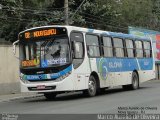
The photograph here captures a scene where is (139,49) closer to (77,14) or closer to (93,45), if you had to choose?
(93,45)

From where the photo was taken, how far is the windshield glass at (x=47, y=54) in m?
19.2

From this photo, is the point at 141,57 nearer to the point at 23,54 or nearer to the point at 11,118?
the point at 23,54

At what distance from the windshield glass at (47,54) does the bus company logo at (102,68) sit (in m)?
2.83

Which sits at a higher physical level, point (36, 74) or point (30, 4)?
point (30, 4)

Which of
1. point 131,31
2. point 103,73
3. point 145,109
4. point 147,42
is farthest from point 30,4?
point 145,109

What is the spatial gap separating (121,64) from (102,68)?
236 centimetres

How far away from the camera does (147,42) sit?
93.3 ft

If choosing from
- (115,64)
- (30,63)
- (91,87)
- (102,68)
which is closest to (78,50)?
(91,87)

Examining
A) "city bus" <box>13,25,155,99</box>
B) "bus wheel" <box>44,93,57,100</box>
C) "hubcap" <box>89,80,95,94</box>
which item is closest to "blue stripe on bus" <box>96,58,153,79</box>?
"city bus" <box>13,25,155,99</box>

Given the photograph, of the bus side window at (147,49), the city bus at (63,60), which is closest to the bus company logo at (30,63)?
the city bus at (63,60)

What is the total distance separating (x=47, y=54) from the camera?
19.3 meters

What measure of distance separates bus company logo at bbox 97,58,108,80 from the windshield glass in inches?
111

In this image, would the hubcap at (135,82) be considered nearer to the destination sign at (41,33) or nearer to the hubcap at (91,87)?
the hubcap at (91,87)

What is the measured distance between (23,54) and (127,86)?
26.6 ft
